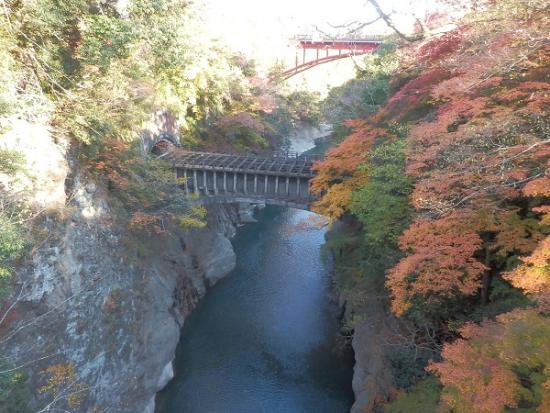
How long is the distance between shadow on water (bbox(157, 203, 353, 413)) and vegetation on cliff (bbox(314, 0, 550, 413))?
523cm

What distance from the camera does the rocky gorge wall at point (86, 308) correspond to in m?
10.2

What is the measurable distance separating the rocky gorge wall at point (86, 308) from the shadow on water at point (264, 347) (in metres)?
1.55

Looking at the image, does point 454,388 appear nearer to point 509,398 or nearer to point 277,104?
point 509,398

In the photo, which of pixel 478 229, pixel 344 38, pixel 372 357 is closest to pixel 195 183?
pixel 372 357

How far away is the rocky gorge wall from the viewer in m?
10.2

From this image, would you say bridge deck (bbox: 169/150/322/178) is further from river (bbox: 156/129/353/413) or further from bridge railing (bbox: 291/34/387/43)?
bridge railing (bbox: 291/34/387/43)

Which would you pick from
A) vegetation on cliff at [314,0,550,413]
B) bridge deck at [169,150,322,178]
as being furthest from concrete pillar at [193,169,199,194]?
vegetation on cliff at [314,0,550,413]

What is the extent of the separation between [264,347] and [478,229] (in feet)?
41.5

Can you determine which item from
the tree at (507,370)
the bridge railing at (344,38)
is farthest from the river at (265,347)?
the bridge railing at (344,38)

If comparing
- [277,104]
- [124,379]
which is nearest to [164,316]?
[124,379]

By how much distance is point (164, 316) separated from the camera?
15.9 m

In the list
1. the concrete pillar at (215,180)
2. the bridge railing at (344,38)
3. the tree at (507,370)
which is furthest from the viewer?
the bridge railing at (344,38)

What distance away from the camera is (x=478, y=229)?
827cm

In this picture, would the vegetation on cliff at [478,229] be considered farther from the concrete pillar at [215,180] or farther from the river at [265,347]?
the concrete pillar at [215,180]
